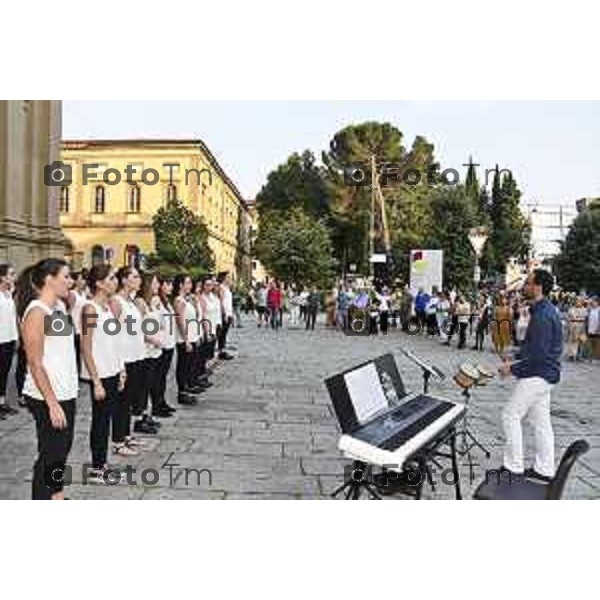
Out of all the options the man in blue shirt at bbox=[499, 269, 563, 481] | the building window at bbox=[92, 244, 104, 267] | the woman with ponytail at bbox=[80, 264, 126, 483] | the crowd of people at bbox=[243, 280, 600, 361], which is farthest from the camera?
the crowd of people at bbox=[243, 280, 600, 361]

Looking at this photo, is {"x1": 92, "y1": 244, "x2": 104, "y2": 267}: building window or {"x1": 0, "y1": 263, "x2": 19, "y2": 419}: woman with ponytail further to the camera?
{"x1": 0, "y1": 263, "x2": 19, "y2": 419}: woman with ponytail

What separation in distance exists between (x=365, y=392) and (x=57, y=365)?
1697 mm

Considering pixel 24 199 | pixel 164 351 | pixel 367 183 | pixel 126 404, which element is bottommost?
pixel 126 404

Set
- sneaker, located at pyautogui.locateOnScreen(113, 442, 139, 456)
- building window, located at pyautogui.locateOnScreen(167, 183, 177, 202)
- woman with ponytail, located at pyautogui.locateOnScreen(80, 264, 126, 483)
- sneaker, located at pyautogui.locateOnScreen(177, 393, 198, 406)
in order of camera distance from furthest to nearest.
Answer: sneaker, located at pyautogui.locateOnScreen(177, 393, 198, 406)
building window, located at pyautogui.locateOnScreen(167, 183, 177, 202)
sneaker, located at pyautogui.locateOnScreen(113, 442, 139, 456)
woman with ponytail, located at pyautogui.locateOnScreen(80, 264, 126, 483)

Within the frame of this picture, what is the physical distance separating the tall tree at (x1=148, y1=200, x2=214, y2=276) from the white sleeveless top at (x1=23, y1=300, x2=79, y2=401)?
2.19 m

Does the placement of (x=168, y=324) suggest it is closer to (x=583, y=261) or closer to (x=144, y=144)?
(x=144, y=144)

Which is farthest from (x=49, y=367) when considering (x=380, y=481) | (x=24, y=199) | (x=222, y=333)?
(x=222, y=333)

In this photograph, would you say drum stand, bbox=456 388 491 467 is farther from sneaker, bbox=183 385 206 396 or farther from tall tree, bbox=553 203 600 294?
tall tree, bbox=553 203 600 294

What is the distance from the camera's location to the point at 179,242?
7.21 metres

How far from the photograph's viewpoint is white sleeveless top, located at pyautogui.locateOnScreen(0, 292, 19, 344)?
6974mm

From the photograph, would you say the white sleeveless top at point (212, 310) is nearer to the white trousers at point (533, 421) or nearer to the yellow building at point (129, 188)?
the yellow building at point (129, 188)

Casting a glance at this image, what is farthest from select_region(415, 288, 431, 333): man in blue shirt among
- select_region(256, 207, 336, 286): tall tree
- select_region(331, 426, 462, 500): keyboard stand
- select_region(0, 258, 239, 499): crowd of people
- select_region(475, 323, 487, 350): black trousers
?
select_region(331, 426, 462, 500): keyboard stand
